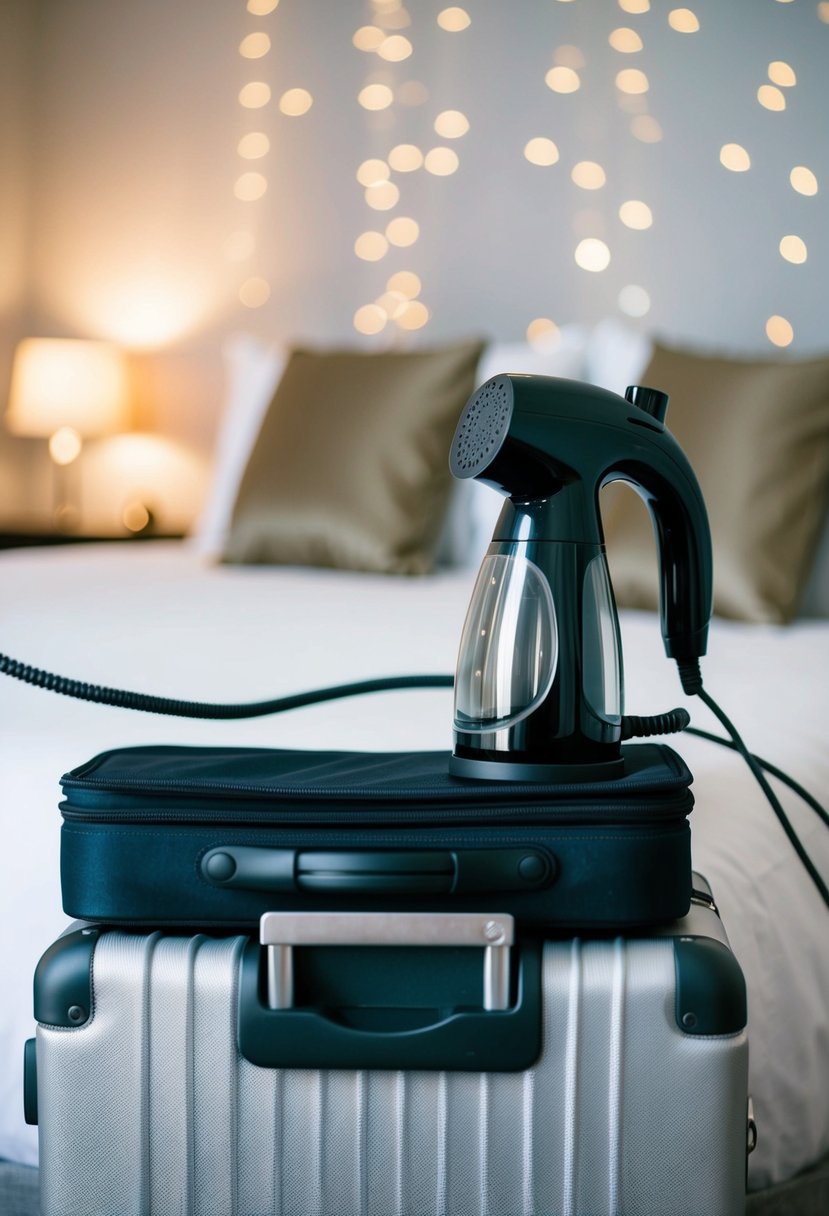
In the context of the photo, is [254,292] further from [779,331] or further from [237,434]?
[779,331]

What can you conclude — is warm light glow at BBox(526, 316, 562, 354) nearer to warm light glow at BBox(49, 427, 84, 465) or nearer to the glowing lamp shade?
the glowing lamp shade

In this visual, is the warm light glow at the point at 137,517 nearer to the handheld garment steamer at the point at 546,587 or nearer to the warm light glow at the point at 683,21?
the warm light glow at the point at 683,21

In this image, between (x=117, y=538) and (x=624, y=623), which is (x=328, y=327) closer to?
(x=117, y=538)

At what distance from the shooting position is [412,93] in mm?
2908

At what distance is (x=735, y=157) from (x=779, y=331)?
0.38 m

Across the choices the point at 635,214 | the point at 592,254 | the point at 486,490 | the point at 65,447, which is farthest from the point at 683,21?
the point at 65,447

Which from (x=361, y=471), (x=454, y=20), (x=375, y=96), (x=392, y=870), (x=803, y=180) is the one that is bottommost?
(x=392, y=870)

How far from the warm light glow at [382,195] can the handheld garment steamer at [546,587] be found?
7.74 ft

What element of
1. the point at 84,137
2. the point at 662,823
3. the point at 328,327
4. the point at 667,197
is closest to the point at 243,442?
the point at 328,327

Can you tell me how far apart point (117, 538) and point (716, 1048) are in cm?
271

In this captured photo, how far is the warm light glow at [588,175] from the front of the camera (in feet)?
8.66

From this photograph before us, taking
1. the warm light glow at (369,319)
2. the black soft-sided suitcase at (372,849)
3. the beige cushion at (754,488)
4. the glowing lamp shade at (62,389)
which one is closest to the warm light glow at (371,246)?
the warm light glow at (369,319)

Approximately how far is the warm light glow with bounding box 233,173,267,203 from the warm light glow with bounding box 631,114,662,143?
41.9 inches

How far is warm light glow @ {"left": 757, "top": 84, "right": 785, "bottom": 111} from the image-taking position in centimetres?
241
